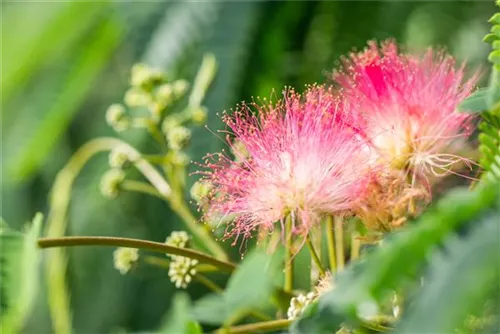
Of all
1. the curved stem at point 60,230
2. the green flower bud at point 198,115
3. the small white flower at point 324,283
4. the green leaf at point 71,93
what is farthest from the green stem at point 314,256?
the green leaf at point 71,93

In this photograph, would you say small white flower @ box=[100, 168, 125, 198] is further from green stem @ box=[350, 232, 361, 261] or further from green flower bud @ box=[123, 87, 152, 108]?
green stem @ box=[350, 232, 361, 261]

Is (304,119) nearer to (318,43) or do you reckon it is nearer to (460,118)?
(460,118)

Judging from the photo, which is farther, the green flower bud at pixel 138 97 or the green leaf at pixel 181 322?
the green flower bud at pixel 138 97

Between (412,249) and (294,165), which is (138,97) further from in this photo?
(412,249)

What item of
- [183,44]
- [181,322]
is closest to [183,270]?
[181,322]

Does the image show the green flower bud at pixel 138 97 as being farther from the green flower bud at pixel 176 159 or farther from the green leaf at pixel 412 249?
the green leaf at pixel 412 249
